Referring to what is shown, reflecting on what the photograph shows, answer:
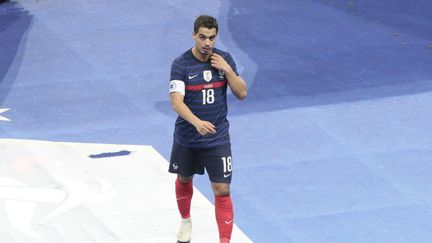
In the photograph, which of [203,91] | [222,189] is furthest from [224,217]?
[203,91]

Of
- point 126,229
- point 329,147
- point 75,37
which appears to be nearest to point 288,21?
point 75,37

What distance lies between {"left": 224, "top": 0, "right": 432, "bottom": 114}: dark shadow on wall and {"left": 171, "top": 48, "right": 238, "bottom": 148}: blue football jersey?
4.67 m

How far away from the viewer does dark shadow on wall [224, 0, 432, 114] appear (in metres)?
14.9

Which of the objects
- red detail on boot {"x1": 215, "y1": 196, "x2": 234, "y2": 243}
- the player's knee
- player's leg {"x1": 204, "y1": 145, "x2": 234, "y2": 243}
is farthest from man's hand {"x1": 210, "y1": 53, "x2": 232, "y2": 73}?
red detail on boot {"x1": 215, "y1": 196, "x2": 234, "y2": 243}

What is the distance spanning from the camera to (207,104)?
30.9ft

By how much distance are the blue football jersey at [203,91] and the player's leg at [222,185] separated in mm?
99

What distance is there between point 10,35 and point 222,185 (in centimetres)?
894

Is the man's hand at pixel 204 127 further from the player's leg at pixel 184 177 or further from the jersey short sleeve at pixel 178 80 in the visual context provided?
the player's leg at pixel 184 177

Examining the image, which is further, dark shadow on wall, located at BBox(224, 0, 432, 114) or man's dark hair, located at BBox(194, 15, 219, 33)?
dark shadow on wall, located at BBox(224, 0, 432, 114)

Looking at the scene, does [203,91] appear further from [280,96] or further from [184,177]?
[280,96]

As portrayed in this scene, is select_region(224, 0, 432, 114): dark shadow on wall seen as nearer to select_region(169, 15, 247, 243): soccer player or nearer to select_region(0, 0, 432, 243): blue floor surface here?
select_region(0, 0, 432, 243): blue floor surface

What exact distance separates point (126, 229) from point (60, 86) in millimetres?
5246

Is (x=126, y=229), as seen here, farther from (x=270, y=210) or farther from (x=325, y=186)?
(x=325, y=186)

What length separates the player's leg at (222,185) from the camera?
9539mm
